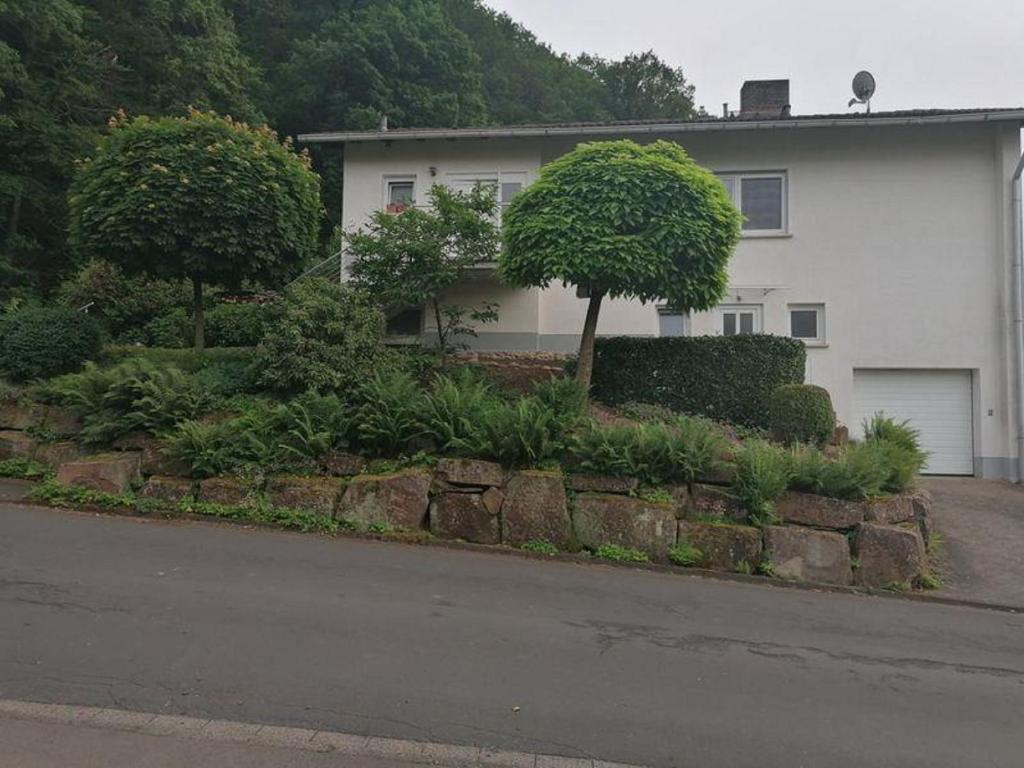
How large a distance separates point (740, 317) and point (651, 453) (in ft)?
25.9

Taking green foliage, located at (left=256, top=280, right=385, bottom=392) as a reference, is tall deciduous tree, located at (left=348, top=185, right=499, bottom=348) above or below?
above

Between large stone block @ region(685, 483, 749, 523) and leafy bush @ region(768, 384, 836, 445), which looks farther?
leafy bush @ region(768, 384, 836, 445)

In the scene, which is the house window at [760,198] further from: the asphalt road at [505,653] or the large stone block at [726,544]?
the asphalt road at [505,653]

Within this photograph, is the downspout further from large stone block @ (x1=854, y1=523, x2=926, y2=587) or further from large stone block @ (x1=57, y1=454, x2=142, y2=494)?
large stone block @ (x1=57, y1=454, x2=142, y2=494)

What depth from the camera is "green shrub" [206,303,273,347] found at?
15.6 meters

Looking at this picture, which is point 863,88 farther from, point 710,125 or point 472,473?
point 472,473

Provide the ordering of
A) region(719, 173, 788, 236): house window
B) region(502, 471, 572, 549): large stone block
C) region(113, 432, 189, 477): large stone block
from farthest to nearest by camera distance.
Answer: region(719, 173, 788, 236): house window
region(113, 432, 189, 477): large stone block
region(502, 471, 572, 549): large stone block

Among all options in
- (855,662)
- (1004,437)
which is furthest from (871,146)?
(855,662)

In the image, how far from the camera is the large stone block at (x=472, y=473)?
846 centimetres

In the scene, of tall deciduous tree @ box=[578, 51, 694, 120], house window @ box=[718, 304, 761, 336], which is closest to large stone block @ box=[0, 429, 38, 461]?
house window @ box=[718, 304, 761, 336]

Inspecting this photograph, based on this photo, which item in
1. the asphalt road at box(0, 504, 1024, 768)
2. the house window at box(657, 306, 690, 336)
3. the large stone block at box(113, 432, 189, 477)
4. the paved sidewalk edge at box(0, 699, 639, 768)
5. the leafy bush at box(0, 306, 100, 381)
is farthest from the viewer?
the house window at box(657, 306, 690, 336)

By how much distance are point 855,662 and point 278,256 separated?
919cm

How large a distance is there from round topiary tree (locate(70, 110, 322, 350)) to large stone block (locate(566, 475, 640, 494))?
226 inches

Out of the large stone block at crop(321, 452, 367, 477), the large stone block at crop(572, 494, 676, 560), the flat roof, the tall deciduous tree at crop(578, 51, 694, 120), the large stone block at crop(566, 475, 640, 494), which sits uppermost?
the tall deciduous tree at crop(578, 51, 694, 120)
